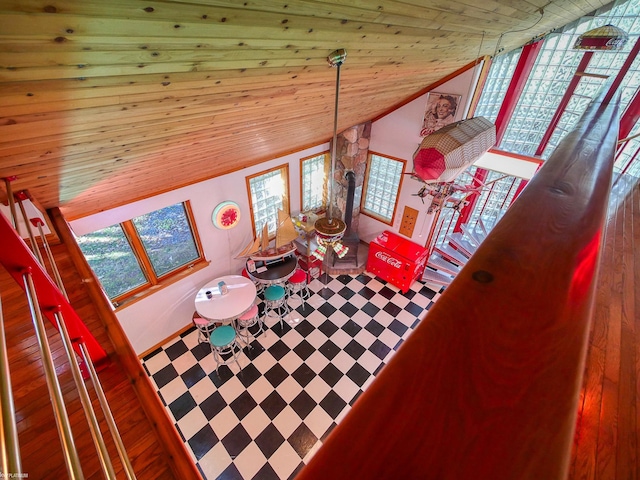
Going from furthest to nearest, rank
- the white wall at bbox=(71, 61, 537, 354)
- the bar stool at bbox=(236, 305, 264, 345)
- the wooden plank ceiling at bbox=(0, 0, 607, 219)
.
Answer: the bar stool at bbox=(236, 305, 264, 345) < the white wall at bbox=(71, 61, 537, 354) < the wooden plank ceiling at bbox=(0, 0, 607, 219)

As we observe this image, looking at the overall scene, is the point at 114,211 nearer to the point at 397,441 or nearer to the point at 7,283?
the point at 7,283

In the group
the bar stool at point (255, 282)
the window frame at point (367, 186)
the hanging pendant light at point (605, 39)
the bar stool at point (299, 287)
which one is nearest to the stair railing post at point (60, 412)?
the bar stool at point (255, 282)

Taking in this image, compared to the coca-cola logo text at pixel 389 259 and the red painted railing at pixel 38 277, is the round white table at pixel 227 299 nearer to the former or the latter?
the red painted railing at pixel 38 277

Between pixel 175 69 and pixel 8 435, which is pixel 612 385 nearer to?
pixel 8 435

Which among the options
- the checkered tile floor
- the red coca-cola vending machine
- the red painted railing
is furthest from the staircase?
A: the red painted railing

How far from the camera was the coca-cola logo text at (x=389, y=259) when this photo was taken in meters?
6.03

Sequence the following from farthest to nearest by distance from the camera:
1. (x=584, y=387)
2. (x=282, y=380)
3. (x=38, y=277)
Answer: (x=282, y=380) < (x=38, y=277) < (x=584, y=387)

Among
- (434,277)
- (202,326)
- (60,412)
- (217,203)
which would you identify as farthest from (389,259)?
(60,412)

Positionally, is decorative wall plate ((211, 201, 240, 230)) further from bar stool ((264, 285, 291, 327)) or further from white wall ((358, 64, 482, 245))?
white wall ((358, 64, 482, 245))

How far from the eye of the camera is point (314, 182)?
668 centimetres

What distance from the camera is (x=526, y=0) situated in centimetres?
247

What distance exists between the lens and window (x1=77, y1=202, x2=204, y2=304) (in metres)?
4.16

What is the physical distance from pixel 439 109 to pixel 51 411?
5.97 m

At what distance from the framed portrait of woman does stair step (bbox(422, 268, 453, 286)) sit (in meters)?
2.94
